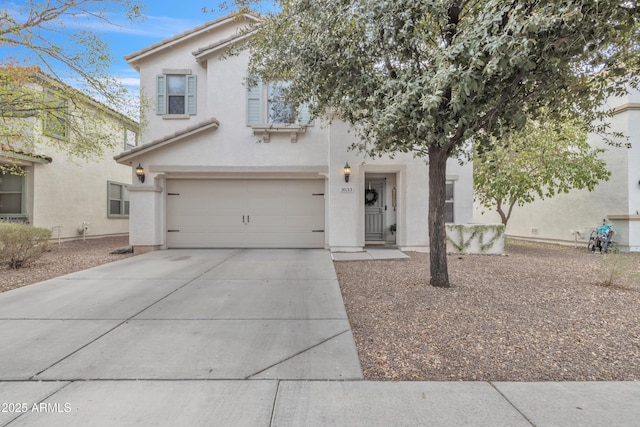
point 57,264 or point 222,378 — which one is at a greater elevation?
point 57,264

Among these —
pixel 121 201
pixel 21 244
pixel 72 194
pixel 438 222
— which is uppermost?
pixel 72 194

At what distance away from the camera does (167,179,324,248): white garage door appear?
1023 cm

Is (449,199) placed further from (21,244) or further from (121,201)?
(121,201)

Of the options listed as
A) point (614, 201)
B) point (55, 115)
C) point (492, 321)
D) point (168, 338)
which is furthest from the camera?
point (614, 201)

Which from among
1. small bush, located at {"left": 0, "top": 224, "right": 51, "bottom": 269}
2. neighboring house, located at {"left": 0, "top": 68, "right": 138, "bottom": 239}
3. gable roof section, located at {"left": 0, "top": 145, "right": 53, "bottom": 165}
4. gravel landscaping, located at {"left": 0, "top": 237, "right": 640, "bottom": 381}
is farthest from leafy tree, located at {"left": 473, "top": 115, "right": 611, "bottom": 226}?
gable roof section, located at {"left": 0, "top": 145, "right": 53, "bottom": 165}

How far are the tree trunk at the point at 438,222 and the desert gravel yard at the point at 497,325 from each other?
27 cm

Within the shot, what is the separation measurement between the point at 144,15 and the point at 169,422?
8257 millimetres

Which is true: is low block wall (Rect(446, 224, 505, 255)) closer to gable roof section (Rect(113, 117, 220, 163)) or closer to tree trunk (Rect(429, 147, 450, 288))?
tree trunk (Rect(429, 147, 450, 288))

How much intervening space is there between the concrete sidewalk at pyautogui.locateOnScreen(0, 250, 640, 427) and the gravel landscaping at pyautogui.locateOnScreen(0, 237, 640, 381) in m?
0.22

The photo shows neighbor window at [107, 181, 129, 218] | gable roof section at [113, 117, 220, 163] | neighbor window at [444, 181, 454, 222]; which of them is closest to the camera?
gable roof section at [113, 117, 220, 163]

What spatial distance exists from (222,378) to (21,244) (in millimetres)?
6838

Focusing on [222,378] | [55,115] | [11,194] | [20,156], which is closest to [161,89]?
[55,115]

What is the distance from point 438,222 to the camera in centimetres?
531

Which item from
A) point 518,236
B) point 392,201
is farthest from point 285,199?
point 518,236
